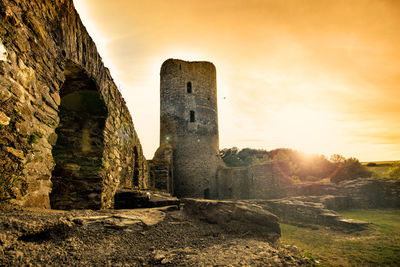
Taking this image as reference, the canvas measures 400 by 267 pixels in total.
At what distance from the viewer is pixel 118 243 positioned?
1.96 m

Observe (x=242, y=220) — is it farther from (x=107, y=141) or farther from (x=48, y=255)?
(x=107, y=141)

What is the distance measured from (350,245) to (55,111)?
5740mm

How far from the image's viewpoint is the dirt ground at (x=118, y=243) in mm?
1503

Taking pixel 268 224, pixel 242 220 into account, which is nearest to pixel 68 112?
pixel 242 220

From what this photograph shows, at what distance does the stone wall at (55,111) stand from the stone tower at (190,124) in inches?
449

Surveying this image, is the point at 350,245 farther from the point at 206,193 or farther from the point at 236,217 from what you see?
the point at 206,193

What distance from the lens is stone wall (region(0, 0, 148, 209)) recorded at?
→ 6.60ft

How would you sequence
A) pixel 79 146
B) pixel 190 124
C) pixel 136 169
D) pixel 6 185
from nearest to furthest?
pixel 6 185, pixel 79 146, pixel 136 169, pixel 190 124

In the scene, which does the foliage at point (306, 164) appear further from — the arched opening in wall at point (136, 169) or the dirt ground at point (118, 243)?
the dirt ground at point (118, 243)

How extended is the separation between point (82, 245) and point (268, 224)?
239cm

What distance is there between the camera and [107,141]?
4398 millimetres

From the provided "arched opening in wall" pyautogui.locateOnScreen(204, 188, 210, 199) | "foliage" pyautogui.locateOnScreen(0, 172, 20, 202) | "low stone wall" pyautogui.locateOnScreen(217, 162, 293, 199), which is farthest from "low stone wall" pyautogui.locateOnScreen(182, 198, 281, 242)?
"arched opening in wall" pyautogui.locateOnScreen(204, 188, 210, 199)

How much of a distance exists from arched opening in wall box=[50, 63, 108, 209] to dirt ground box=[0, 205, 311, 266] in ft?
5.68

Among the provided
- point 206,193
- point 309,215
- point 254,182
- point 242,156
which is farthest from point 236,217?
point 242,156
